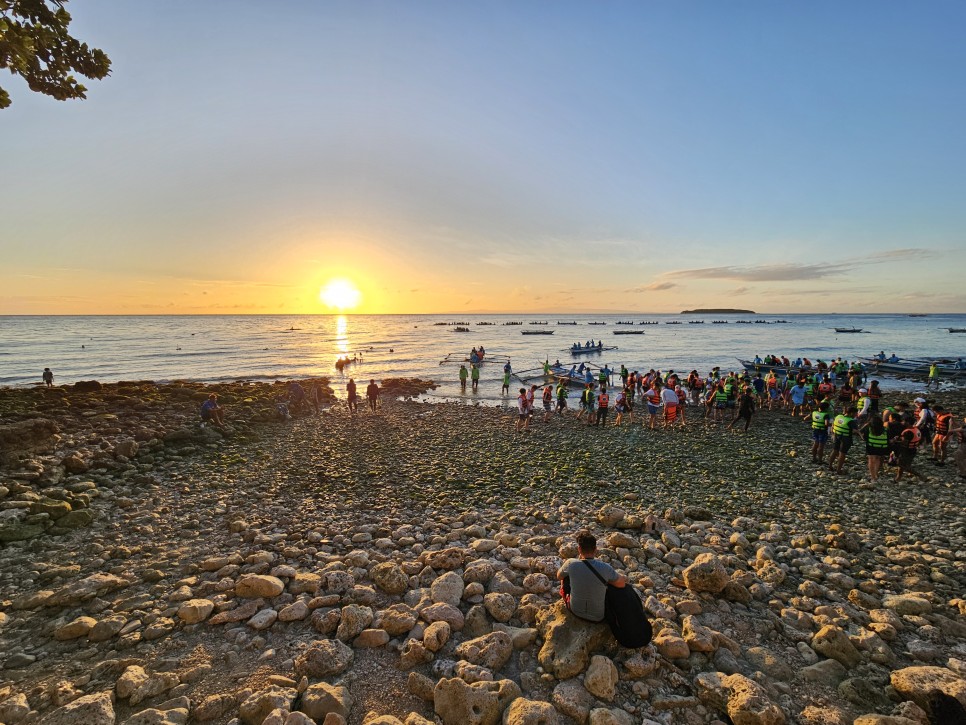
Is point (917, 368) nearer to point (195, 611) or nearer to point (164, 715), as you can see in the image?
point (195, 611)

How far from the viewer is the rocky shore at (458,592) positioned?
459cm

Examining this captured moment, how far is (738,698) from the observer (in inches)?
173

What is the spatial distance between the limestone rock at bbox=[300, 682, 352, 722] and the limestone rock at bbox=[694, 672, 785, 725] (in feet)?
12.5

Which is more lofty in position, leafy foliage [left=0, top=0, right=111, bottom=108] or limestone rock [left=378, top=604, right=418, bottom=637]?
leafy foliage [left=0, top=0, right=111, bottom=108]

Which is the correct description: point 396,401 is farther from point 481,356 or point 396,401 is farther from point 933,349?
point 933,349

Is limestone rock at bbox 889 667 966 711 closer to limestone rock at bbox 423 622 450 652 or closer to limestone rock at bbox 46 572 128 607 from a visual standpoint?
limestone rock at bbox 423 622 450 652

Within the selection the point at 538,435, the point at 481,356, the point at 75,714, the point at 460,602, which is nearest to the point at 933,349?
the point at 481,356

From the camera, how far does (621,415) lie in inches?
847

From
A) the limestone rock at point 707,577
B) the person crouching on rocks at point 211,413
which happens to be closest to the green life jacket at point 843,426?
the limestone rock at point 707,577

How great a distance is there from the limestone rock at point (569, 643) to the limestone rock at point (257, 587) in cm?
412

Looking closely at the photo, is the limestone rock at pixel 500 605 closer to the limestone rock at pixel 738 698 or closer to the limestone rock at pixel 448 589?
the limestone rock at pixel 448 589

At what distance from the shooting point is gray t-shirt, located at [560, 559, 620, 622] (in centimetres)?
512

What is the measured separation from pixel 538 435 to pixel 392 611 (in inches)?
513

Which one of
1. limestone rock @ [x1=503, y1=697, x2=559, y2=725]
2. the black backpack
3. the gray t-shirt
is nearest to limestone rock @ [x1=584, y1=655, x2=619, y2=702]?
the black backpack
